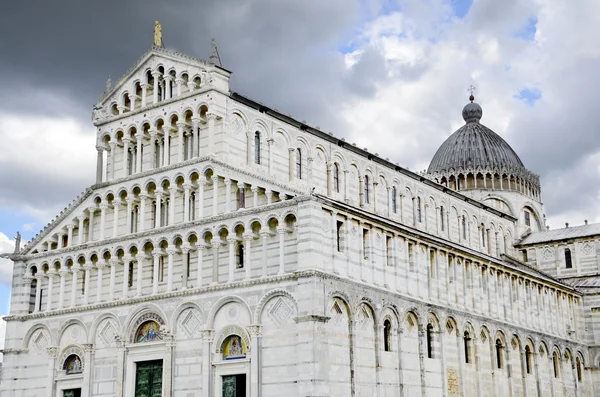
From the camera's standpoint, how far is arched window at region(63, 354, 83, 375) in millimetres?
40728

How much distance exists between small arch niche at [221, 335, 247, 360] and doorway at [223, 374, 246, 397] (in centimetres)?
80

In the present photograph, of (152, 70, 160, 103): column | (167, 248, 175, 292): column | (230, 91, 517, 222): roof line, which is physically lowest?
(167, 248, 175, 292): column

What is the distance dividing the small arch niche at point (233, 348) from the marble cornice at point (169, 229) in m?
5.12

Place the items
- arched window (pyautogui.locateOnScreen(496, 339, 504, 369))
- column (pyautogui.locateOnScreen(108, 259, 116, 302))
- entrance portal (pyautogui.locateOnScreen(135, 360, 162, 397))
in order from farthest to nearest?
1. arched window (pyautogui.locateOnScreen(496, 339, 504, 369))
2. column (pyautogui.locateOnScreen(108, 259, 116, 302))
3. entrance portal (pyautogui.locateOnScreen(135, 360, 162, 397))

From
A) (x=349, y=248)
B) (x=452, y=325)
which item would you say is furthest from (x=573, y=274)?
(x=349, y=248)

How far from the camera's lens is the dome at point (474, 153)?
213 ft

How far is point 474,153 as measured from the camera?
2574 inches

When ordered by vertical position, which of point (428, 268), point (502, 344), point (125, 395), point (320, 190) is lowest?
point (125, 395)

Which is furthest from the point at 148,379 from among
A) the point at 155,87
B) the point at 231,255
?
the point at 155,87

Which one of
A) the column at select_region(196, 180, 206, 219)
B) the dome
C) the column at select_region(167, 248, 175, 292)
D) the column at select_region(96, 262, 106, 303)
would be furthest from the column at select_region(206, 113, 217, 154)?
the dome

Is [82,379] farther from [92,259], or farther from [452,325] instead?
[452,325]

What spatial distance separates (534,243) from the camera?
61031mm

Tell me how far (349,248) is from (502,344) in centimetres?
1498

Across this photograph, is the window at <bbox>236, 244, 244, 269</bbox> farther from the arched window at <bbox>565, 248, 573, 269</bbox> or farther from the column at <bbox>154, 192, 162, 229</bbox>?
the arched window at <bbox>565, 248, 573, 269</bbox>
